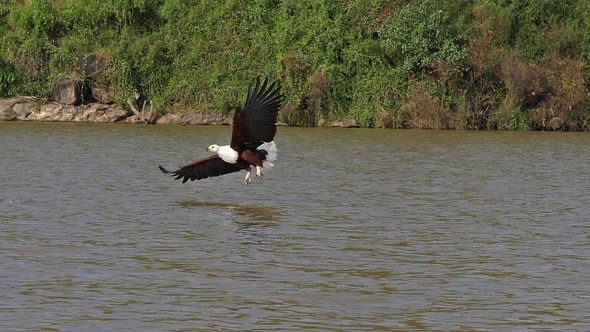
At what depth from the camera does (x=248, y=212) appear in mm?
13453

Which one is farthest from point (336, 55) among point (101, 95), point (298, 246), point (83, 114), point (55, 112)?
point (298, 246)

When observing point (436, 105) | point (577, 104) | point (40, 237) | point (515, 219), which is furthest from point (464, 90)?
point (40, 237)

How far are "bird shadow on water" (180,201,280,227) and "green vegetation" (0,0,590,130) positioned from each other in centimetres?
1946

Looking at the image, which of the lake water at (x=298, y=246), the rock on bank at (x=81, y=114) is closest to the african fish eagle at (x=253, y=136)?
the lake water at (x=298, y=246)

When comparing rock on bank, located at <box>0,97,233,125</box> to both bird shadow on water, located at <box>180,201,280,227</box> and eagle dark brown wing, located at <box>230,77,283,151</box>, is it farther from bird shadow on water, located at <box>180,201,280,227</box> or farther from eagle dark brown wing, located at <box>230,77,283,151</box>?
eagle dark brown wing, located at <box>230,77,283,151</box>

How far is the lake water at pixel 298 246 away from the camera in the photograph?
24.9 ft

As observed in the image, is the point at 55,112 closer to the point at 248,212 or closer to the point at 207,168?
the point at 207,168

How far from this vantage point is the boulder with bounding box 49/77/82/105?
35.4 meters

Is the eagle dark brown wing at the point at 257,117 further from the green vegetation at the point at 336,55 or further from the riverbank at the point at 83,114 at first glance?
the riverbank at the point at 83,114

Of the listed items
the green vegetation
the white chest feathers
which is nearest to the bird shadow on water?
the white chest feathers

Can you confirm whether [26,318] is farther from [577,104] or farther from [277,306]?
[577,104]

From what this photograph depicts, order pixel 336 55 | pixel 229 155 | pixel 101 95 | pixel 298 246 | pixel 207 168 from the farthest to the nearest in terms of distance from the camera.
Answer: pixel 101 95 < pixel 336 55 < pixel 207 168 < pixel 229 155 < pixel 298 246

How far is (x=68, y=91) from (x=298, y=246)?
84.9 feet

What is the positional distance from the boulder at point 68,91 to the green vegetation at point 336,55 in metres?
0.41
